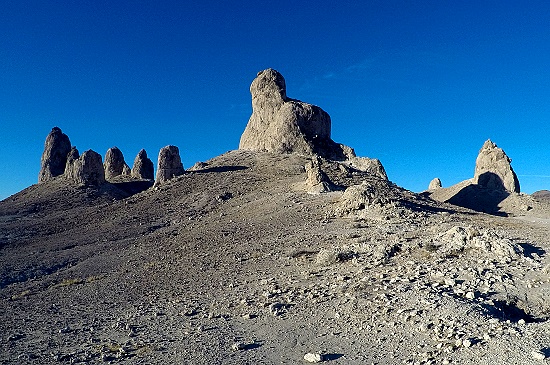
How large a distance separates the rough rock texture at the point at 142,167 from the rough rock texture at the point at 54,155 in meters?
10.3

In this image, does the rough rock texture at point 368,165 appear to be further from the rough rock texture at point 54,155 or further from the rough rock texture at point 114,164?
the rough rock texture at point 54,155

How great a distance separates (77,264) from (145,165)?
4465 cm

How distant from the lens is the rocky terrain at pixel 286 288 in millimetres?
9648

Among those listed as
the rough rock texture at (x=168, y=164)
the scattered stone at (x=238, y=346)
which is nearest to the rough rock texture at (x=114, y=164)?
the rough rock texture at (x=168, y=164)

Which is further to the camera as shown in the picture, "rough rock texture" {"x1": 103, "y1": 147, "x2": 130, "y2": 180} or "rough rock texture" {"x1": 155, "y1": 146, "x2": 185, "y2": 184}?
"rough rock texture" {"x1": 103, "y1": 147, "x2": 130, "y2": 180}

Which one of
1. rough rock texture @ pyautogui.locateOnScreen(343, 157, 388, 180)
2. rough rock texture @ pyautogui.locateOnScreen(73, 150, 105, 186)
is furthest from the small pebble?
rough rock texture @ pyautogui.locateOnScreen(73, 150, 105, 186)

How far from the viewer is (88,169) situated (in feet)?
167

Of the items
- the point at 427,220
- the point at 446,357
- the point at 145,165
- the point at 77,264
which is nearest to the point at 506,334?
the point at 446,357

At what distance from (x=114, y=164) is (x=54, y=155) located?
29.1ft

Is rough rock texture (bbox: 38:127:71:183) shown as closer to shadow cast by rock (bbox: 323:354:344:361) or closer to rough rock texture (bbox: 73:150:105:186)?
rough rock texture (bbox: 73:150:105:186)

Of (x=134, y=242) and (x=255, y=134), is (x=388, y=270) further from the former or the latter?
(x=255, y=134)

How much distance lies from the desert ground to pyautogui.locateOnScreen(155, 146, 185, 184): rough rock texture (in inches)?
712

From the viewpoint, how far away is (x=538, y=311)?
11.0 metres

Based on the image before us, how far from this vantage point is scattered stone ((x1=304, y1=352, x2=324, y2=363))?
908 cm
